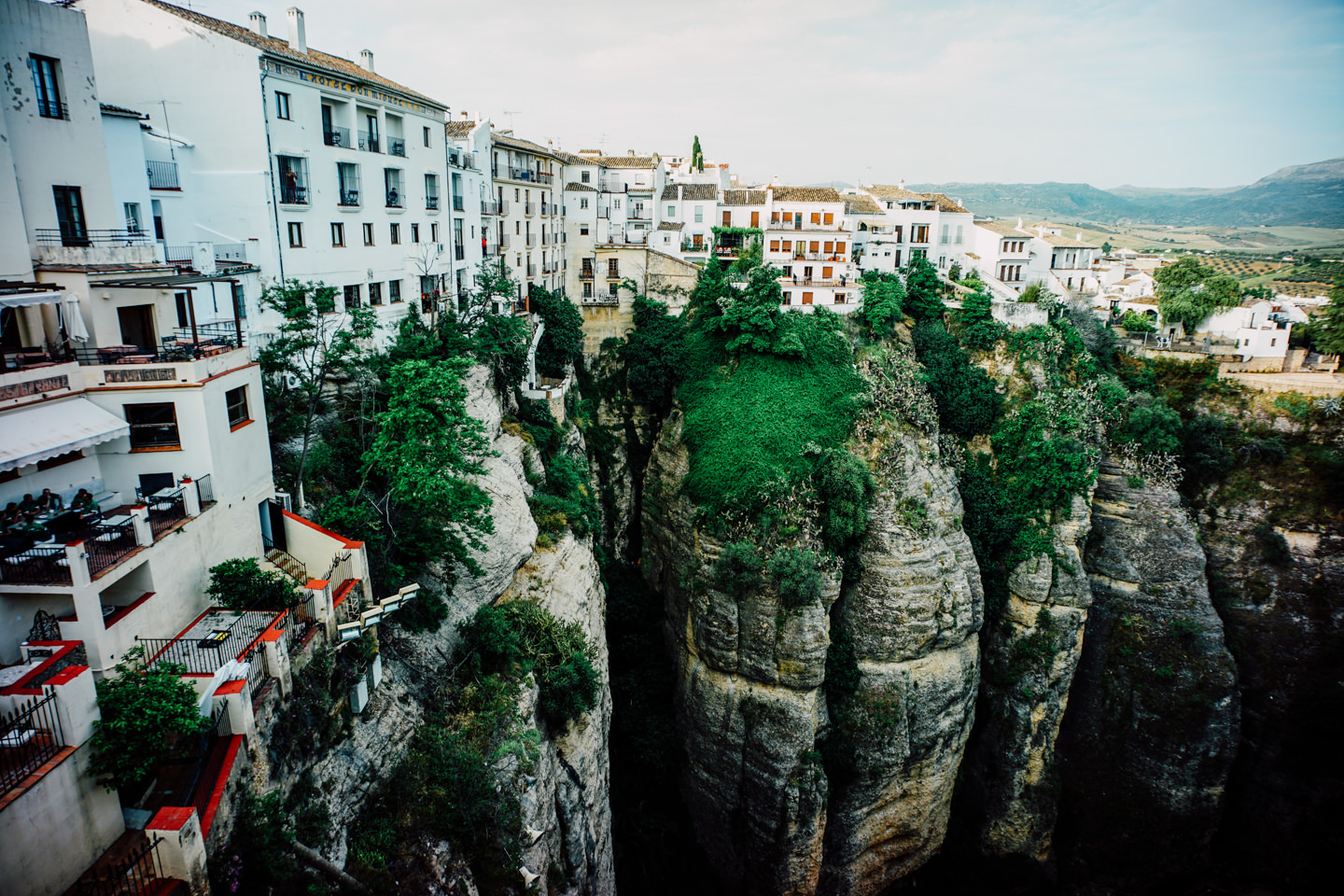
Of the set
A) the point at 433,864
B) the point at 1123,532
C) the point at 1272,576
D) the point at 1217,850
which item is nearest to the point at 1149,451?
the point at 1123,532

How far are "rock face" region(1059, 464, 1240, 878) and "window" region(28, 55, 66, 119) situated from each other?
45.6 meters

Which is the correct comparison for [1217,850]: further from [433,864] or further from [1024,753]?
[433,864]

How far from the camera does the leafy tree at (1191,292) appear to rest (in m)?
48.5

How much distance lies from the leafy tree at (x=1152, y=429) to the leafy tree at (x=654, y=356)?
25534 mm

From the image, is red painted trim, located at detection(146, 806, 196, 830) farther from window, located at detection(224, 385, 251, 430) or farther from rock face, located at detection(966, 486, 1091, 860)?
rock face, located at detection(966, 486, 1091, 860)

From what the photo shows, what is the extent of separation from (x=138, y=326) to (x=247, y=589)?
799 centimetres

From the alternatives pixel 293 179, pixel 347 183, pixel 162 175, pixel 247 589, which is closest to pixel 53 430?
pixel 247 589

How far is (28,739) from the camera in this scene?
9914mm

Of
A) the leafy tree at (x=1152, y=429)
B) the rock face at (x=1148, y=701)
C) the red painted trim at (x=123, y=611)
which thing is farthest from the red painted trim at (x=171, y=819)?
the leafy tree at (x=1152, y=429)

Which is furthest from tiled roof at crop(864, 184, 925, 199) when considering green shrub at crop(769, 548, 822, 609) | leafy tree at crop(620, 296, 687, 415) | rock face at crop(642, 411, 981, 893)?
green shrub at crop(769, 548, 822, 609)

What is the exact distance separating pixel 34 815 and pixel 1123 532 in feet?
144

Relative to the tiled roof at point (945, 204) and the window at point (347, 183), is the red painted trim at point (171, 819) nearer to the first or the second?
the window at point (347, 183)

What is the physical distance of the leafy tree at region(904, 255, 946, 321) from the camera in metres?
42.3

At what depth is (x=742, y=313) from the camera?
36500 millimetres
